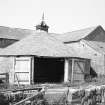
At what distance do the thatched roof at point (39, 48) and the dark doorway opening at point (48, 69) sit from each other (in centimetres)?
289

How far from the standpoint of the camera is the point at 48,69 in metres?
27.7

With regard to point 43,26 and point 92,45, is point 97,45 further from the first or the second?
point 43,26

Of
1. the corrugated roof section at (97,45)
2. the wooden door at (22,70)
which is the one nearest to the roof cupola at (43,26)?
the corrugated roof section at (97,45)

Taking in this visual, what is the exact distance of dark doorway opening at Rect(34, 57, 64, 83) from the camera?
27016 mm

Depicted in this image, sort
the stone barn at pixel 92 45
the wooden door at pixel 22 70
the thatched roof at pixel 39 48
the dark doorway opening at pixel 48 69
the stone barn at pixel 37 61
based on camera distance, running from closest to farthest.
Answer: the wooden door at pixel 22 70 < the stone barn at pixel 37 61 < the thatched roof at pixel 39 48 < the dark doorway opening at pixel 48 69 < the stone barn at pixel 92 45

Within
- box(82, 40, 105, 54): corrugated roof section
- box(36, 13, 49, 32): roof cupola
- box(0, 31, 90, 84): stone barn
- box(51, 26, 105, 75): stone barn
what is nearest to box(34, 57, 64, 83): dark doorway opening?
box(0, 31, 90, 84): stone barn

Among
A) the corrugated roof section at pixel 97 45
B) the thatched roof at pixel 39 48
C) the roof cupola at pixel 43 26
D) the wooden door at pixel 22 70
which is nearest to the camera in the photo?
the wooden door at pixel 22 70

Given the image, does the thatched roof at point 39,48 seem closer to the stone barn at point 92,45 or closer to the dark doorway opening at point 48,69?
the dark doorway opening at point 48,69

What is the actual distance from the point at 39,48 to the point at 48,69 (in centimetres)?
543

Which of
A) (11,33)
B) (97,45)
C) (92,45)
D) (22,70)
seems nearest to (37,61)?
(22,70)

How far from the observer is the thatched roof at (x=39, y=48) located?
22.2 metres

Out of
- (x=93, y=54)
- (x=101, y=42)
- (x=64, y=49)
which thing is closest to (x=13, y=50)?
(x=64, y=49)

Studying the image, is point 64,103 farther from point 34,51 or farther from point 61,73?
point 61,73

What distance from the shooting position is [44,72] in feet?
90.1
